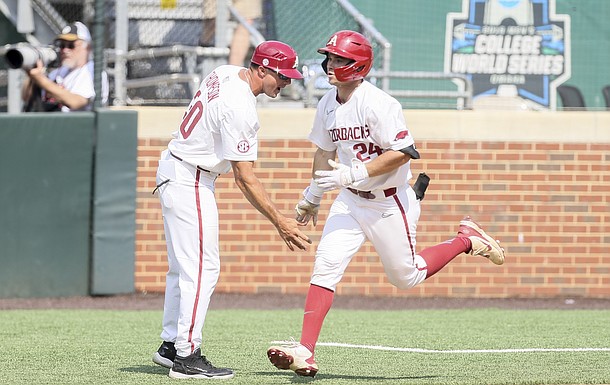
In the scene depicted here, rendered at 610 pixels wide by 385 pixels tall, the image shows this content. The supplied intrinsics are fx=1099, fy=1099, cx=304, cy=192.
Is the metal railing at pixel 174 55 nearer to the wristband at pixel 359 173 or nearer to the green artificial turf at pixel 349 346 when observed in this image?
the green artificial turf at pixel 349 346

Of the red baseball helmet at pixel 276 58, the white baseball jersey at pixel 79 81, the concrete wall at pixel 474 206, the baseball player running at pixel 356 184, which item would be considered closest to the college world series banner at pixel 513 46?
the concrete wall at pixel 474 206

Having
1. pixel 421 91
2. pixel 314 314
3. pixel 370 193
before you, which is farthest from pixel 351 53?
pixel 421 91

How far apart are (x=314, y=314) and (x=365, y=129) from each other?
1.05 metres

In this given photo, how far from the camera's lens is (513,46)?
37.3ft

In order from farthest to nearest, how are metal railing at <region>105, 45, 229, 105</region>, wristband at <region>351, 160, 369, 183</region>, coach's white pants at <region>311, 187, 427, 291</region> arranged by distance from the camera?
metal railing at <region>105, 45, 229, 105</region> → coach's white pants at <region>311, 187, 427, 291</region> → wristband at <region>351, 160, 369, 183</region>

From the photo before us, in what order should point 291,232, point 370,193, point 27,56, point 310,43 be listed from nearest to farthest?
point 291,232
point 370,193
point 27,56
point 310,43

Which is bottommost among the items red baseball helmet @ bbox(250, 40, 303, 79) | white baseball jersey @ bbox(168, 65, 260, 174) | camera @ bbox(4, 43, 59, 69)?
white baseball jersey @ bbox(168, 65, 260, 174)

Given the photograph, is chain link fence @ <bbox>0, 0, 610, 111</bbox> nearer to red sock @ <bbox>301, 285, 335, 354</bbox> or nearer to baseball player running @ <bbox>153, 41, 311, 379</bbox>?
baseball player running @ <bbox>153, 41, 311, 379</bbox>

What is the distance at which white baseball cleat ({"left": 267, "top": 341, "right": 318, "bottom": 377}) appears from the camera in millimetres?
5578

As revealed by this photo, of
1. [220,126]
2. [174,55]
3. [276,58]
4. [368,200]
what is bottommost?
[368,200]

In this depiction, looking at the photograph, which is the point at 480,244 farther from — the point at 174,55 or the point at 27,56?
the point at 174,55

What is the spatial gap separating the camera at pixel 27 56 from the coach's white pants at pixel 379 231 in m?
4.52

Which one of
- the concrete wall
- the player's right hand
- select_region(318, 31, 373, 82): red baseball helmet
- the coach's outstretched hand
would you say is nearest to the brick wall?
the concrete wall

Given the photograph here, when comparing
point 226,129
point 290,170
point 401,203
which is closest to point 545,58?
point 290,170
